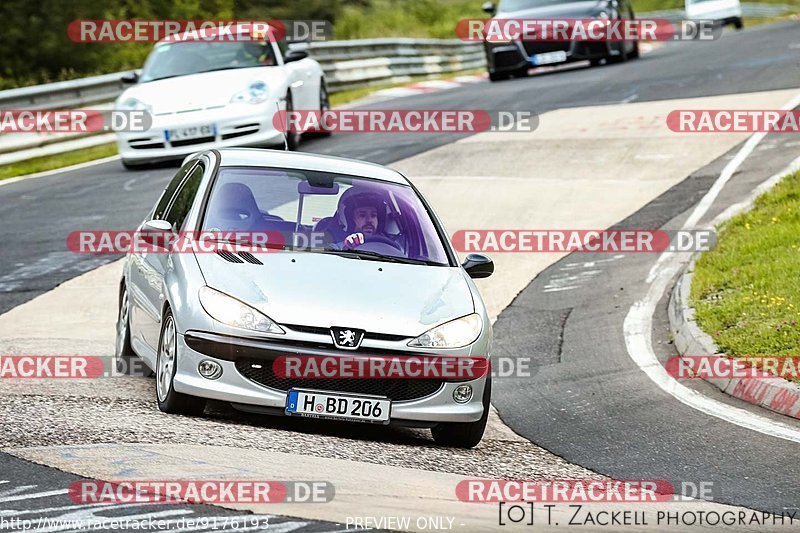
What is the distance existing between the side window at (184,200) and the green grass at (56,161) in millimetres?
11025

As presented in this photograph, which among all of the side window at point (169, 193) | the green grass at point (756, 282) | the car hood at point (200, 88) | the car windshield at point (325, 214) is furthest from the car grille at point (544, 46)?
the car windshield at point (325, 214)

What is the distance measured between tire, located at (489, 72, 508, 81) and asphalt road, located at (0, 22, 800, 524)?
282 cm

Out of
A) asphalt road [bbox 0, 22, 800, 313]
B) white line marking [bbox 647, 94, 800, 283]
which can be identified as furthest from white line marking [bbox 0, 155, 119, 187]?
white line marking [bbox 647, 94, 800, 283]

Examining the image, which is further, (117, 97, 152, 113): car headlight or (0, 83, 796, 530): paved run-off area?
(117, 97, 152, 113): car headlight

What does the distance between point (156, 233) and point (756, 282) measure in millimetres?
5151

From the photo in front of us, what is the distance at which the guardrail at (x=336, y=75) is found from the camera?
21.3 meters

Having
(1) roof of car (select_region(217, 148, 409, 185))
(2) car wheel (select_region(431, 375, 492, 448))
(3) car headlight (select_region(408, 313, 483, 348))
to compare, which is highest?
(1) roof of car (select_region(217, 148, 409, 185))

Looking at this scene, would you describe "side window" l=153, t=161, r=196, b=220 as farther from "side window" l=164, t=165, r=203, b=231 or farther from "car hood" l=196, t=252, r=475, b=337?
"car hood" l=196, t=252, r=475, b=337

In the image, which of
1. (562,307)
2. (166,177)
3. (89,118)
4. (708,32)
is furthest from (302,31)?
(562,307)

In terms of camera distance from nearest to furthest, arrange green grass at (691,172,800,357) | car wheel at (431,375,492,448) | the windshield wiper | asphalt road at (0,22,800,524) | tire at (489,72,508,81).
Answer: asphalt road at (0,22,800,524) → car wheel at (431,375,492,448) → the windshield wiper → green grass at (691,172,800,357) → tire at (489,72,508,81)

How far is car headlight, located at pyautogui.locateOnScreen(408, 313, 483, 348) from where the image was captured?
7.74 meters

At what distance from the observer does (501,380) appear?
1020cm

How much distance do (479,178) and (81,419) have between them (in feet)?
35.6

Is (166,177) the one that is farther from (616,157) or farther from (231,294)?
(231,294)
